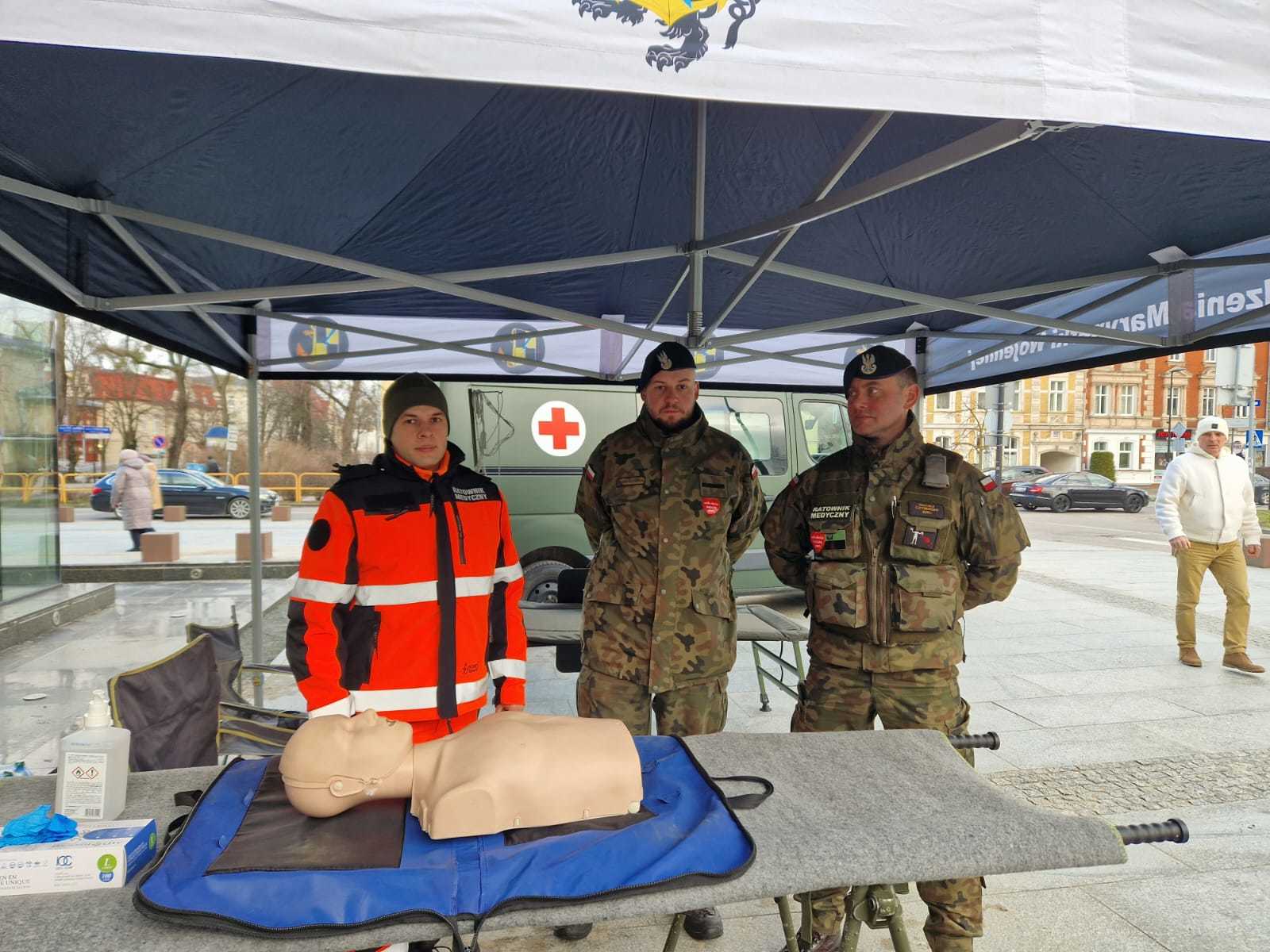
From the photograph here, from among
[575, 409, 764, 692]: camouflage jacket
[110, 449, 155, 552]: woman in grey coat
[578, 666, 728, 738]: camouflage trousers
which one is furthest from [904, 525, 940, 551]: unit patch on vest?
[110, 449, 155, 552]: woman in grey coat

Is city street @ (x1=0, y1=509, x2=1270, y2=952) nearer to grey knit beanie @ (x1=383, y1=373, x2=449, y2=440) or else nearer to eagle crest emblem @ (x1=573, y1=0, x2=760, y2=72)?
eagle crest emblem @ (x1=573, y1=0, x2=760, y2=72)

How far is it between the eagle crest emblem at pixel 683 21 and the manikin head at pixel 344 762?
1.11 metres

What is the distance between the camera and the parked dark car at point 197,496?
19.3 metres

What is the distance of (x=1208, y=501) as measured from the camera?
17.1 ft

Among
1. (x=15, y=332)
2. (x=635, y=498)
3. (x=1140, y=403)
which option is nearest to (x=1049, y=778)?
(x=635, y=498)

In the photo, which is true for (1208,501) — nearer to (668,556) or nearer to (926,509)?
(926,509)

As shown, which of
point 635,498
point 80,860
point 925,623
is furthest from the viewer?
point 635,498

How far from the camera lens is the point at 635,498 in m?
2.49

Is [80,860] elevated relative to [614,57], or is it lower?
lower

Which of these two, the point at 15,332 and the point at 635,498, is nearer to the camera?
the point at 635,498

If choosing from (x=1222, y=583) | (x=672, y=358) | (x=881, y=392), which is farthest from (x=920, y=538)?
(x=1222, y=583)

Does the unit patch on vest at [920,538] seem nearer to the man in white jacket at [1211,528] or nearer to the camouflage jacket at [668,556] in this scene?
the camouflage jacket at [668,556]

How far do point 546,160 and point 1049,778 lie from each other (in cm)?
339

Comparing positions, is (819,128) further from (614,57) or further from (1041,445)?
(1041,445)
